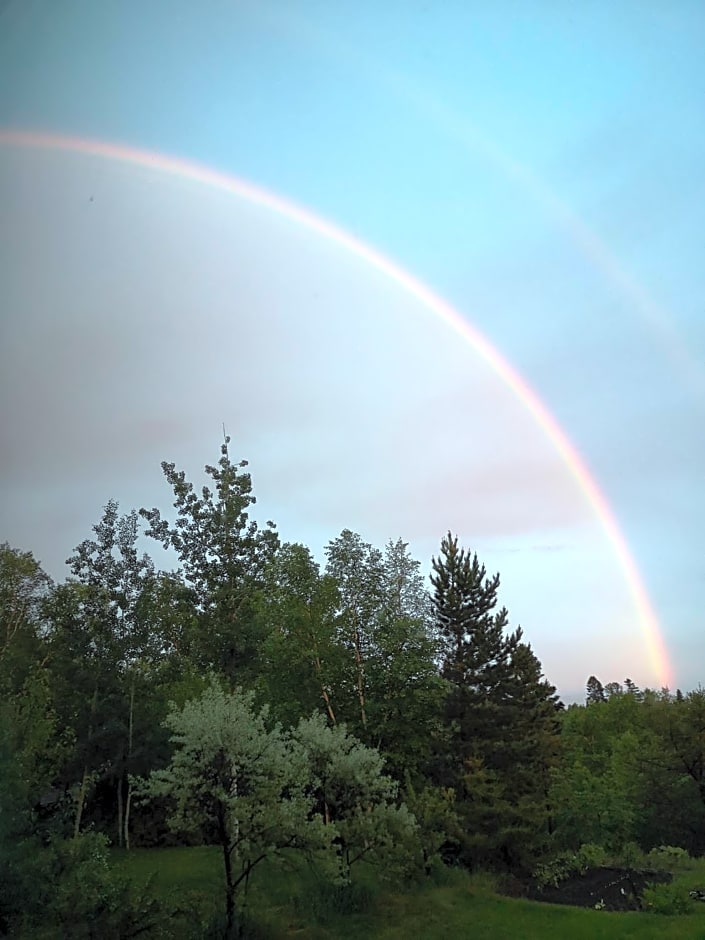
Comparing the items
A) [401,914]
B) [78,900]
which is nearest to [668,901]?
[401,914]

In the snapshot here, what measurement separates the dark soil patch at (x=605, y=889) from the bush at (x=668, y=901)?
1269mm

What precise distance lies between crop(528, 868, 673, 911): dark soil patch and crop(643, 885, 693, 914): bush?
1.27 metres

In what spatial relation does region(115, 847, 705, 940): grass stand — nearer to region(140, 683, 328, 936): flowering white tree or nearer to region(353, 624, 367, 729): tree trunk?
region(140, 683, 328, 936): flowering white tree

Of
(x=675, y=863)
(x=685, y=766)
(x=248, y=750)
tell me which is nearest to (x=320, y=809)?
(x=248, y=750)

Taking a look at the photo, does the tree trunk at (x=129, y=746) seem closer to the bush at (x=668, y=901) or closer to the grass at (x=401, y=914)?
the grass at (x=401, y=914)

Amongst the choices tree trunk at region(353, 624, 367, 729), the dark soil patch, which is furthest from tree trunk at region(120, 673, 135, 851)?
the dark soil patch

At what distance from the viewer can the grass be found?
12.8 metres

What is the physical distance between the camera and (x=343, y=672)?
24344mm

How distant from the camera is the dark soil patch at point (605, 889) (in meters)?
16.9

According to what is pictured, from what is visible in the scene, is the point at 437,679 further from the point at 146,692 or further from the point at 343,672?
the point at 146,692

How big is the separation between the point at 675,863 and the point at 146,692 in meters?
19.9

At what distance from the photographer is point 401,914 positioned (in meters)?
14.6

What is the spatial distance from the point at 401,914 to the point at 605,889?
290 inches

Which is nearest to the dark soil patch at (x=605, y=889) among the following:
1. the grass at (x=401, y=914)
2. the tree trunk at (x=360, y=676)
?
the grass at (x=401, y=914)
